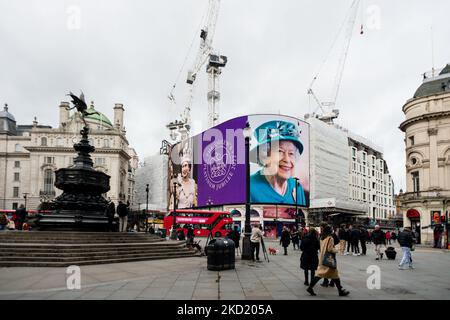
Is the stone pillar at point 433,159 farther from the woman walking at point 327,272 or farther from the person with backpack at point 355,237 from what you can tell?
the woman walking at point 327,272

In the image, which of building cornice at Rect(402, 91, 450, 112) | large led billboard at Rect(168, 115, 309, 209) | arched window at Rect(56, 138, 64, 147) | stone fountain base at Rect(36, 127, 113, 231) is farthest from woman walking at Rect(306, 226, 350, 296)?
arched window at Rect(56, 138, 64, 147)

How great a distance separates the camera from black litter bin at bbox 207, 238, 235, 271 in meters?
13.6

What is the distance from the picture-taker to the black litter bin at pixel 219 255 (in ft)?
44.8

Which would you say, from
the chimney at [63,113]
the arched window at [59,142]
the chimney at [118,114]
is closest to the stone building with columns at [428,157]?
the chimney at [118,114]

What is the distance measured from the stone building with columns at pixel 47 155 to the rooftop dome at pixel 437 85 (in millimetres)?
55176

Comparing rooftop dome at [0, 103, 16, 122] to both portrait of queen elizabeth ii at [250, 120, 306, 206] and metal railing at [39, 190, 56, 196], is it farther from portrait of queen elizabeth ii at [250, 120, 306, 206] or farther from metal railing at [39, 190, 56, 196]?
portrait of queen elizabeth ii at [250, 120, 306, 206]

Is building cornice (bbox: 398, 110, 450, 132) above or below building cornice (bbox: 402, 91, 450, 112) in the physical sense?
below

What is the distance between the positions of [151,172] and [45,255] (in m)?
90.6

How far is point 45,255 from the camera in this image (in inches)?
544

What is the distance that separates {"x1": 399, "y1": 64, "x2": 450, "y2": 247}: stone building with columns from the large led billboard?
1845cm
